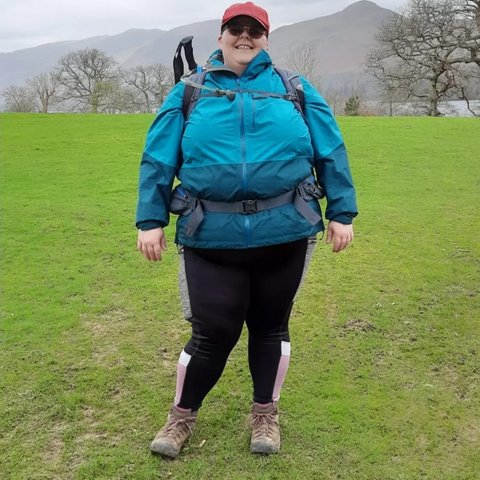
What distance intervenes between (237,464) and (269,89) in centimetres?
181

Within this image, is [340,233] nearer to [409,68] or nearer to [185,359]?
[185,359]

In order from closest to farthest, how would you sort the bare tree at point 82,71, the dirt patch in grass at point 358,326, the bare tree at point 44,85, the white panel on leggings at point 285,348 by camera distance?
the white panel on leggings at point 285,348
the dirt patch in grass at point 358,326
the bare tree at point 44,85
the bare tree at point 82,71

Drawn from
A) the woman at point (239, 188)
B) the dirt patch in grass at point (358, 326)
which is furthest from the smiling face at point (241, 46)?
the dirt patch in grass at point (358, 326)

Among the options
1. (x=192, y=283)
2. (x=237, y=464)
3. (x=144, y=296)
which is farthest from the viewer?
(x=144, y=296)

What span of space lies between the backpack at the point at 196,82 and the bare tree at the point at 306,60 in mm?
36325

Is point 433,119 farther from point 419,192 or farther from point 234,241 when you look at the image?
point 234,241

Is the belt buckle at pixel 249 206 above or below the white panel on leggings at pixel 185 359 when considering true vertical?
above

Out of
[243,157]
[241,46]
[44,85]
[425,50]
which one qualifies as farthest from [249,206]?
[44,85]

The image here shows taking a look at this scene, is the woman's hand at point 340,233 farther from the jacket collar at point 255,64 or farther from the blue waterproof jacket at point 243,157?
the jacket collar at point 255,64

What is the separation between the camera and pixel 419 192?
27.3 ft

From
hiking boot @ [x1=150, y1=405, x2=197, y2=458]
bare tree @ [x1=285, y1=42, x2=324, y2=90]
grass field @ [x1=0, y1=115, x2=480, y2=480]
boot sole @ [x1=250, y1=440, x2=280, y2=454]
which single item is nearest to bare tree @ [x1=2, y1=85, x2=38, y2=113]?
bare tree @ [x1=285, y1=42, x2=324, y2=90]

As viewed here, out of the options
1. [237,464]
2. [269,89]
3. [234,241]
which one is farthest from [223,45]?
[237,464]

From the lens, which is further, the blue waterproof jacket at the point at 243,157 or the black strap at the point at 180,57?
the black strap at the point at 180,57

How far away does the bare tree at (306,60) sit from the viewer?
124 ft
